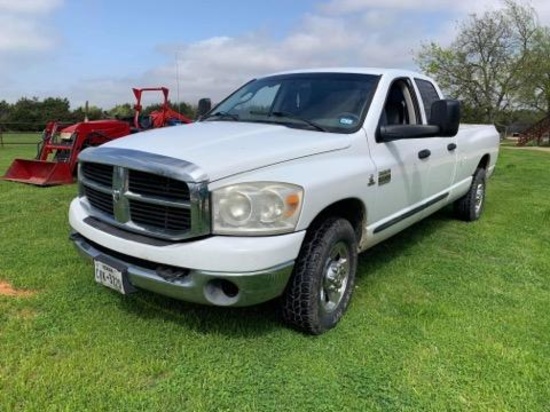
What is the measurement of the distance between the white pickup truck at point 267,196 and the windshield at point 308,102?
15mm

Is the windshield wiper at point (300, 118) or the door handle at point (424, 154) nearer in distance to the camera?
the windshield wiper at point (300, 118)

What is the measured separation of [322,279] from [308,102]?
1608mm

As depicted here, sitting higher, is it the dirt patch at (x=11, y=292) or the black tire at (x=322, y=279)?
the black tire at (x=322, y=279)

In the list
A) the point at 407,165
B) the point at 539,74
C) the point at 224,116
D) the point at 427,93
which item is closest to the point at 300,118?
the point at 224,116

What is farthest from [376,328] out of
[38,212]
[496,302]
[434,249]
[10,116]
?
[10,116]

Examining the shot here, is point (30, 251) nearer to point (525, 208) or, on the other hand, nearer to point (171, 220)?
point (171, 220)

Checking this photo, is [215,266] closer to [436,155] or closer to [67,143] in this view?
[436,155]

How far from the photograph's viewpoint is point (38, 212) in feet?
23.1

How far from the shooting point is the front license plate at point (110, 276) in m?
3.19

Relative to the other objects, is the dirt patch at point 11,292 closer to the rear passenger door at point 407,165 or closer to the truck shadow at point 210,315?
the truck shadow at point 210,315

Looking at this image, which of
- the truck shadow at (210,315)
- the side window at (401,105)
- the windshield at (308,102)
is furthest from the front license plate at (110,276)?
the side window at (401,105)

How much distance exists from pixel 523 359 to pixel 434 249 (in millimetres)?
2437

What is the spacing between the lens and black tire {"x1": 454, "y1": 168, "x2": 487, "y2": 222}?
686cm

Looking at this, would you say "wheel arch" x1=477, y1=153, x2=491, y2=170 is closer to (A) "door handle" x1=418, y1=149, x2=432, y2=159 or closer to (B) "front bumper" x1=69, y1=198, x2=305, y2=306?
(A) "door handle" x1=418, y1=149, x2=432, y2=159
